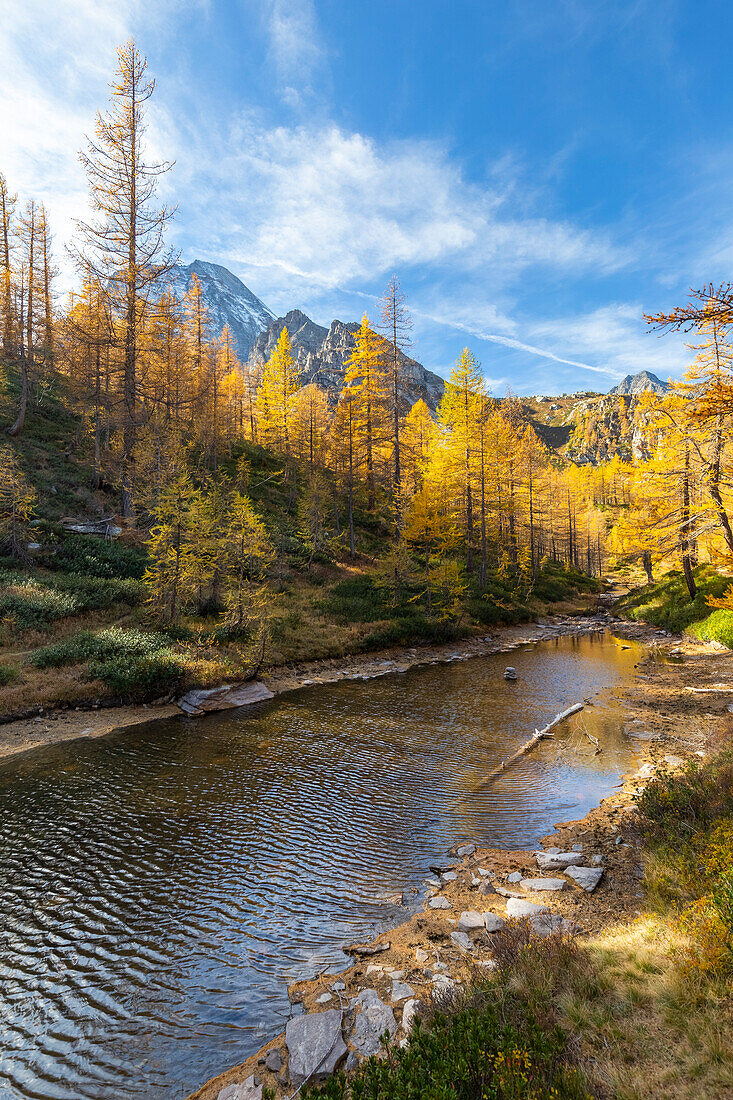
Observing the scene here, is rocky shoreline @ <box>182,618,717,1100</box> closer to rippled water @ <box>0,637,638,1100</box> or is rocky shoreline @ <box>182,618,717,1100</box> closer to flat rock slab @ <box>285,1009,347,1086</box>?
flat rock slab @ <box>285,1009,347,1086</box>

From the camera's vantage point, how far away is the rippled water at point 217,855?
4.89 m

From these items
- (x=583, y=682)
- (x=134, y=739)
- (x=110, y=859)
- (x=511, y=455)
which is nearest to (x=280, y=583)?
(x=134, y=739)

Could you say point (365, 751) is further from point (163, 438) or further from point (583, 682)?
point (163, 438)

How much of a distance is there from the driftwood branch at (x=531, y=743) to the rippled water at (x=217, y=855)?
8.4 inches

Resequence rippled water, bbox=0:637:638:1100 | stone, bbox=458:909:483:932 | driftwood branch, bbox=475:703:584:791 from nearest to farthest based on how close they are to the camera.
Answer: rippled water, bbox=0:637:638:1100
stone, bbox=458:909:483:932
driftwood branch, bbox=475:703:584:791

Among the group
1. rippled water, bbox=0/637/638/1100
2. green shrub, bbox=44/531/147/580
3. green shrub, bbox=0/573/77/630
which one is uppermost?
green shrub, bbox=44/531/147/580

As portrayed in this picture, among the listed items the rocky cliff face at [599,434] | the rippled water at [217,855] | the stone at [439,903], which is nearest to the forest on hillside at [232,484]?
the rippled water at [217,855]

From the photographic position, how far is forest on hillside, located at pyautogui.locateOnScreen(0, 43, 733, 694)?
17.3 metres

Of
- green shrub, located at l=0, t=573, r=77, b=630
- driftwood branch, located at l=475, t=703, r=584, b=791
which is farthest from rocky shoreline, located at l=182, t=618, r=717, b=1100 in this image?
green shrub, located at l=0, t=573, r=77, b=630

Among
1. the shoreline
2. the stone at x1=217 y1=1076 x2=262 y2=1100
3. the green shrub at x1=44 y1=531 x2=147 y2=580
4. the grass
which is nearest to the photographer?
the stone at x1=217 y1=1076 x2=262 y2=1100

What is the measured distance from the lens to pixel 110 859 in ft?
25.6

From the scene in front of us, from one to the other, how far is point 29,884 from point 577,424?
8405 inches

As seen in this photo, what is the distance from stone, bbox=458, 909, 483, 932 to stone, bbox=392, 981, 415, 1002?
1280mm

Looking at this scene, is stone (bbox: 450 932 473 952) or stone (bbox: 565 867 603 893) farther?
stone (bbox: 565 867 603 893)
